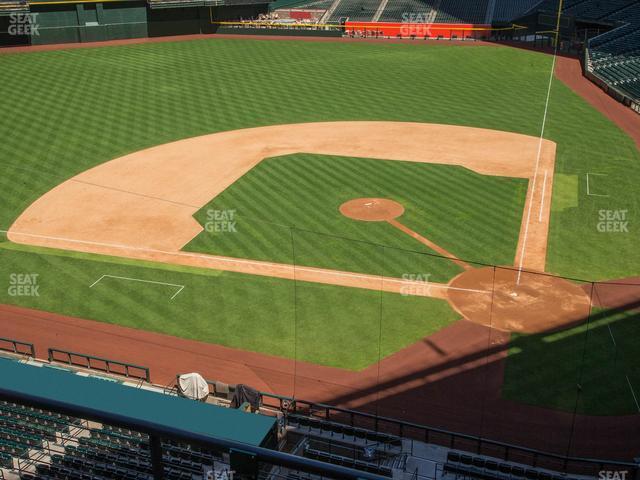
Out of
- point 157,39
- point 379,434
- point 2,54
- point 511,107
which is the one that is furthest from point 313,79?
point 379,434

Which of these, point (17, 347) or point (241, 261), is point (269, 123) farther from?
point (17, 347)

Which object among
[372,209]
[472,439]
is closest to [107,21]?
[372,209]

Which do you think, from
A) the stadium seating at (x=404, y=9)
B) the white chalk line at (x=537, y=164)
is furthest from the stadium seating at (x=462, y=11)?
the white chalk line at (x=537, y=164)

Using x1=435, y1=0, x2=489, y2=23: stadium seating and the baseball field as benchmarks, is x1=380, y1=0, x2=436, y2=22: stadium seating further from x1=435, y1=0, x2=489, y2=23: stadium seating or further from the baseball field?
the baseball field

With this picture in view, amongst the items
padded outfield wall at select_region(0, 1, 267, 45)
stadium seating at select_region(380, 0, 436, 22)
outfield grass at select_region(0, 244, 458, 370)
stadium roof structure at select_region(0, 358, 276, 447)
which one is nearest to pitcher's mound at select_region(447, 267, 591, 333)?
outfield grass at select_region(0, 244, 458, 370)

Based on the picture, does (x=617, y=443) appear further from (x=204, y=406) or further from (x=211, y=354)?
(x=204, y=406)

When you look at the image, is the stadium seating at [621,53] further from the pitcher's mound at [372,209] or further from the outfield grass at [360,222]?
the pitcher's mound at [372,209]

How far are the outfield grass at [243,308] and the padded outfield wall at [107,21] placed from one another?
39.8m

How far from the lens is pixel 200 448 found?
24.6 feet

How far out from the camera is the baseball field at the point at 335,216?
2228 cm

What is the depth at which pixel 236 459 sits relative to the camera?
4516mm

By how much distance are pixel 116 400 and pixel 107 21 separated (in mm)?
62721

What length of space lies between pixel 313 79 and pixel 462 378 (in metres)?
37.6

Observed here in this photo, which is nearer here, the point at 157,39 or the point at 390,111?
the point at 390,111
